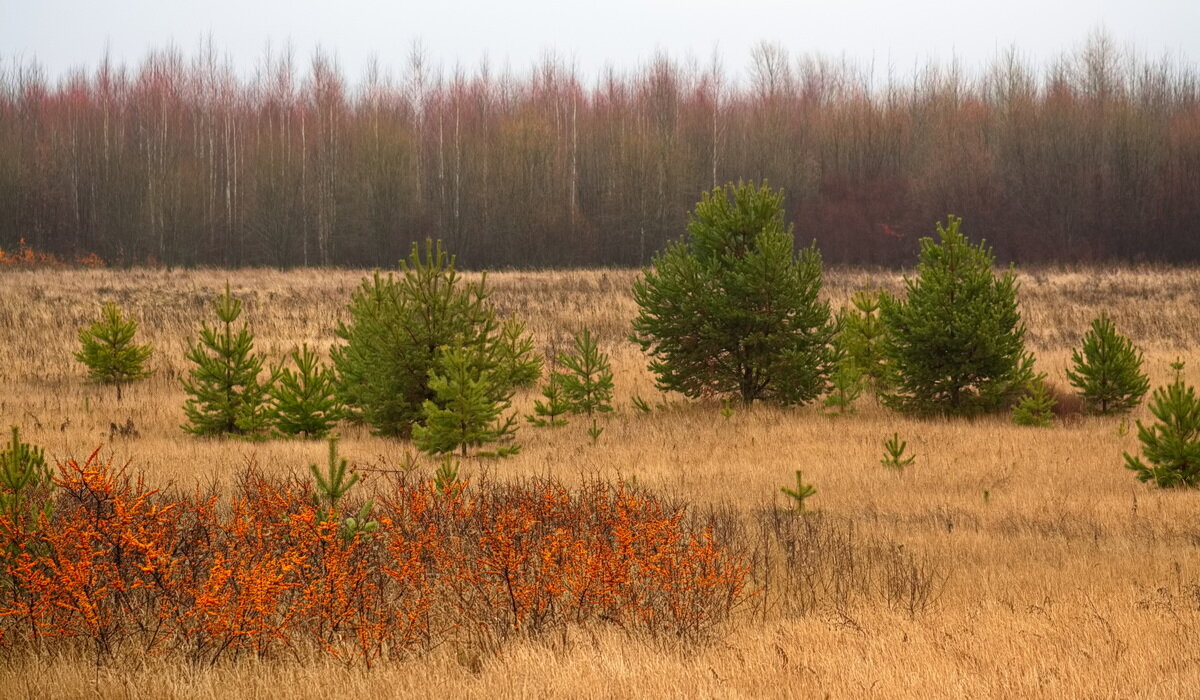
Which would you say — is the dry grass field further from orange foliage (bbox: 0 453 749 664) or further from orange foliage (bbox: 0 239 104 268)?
orange foliage (bbox: 0 239 104 268)

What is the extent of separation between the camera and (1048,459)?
43.2ft

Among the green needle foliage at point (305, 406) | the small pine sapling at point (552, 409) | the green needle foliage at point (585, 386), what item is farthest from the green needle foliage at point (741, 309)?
the green needle foliage at point (305, 406)

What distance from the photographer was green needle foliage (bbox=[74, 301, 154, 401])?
1944 cm

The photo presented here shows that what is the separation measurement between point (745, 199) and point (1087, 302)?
2104 cm

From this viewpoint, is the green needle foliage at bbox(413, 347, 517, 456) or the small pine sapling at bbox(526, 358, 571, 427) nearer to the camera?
the green needle foliage at bbox(413, 347, 517, 456)

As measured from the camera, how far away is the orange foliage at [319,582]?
250 inches

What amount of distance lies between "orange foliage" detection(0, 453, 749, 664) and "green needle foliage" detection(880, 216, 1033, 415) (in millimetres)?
9431

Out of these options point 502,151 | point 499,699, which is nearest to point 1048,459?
point 499,699

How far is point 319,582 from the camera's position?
685 cm

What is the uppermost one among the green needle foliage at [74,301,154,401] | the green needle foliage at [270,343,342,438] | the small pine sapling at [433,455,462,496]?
the green needle foliage at [74,301,154,401]

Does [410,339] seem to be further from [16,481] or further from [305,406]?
[16,481]

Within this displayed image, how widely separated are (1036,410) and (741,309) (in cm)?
479

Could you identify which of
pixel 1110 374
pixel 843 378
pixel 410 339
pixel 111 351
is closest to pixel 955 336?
pixel 843 378

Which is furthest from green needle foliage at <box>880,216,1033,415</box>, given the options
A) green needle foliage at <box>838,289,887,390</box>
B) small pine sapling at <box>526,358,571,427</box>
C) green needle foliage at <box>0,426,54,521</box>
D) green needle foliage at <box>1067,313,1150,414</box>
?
green needle foliage at <box>0,426,54,521</box>
